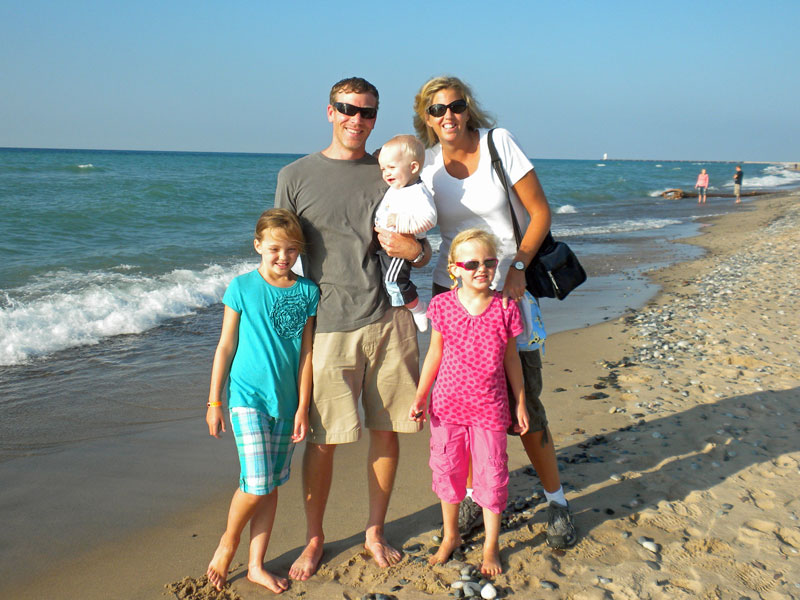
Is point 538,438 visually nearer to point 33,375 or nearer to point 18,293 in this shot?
point 33,375

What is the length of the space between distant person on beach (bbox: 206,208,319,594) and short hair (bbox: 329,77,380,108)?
646 mm

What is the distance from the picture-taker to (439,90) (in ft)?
10.3

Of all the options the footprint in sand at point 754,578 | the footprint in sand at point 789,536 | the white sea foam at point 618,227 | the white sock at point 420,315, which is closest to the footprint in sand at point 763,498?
the footprint in sand at point 789,536

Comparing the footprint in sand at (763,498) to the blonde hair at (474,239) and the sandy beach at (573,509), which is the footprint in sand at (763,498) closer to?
the sandy beach at (573,509)

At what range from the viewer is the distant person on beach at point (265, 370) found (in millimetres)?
2977

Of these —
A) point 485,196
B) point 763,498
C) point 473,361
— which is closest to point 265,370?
point 473,361

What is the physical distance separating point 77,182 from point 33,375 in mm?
25271

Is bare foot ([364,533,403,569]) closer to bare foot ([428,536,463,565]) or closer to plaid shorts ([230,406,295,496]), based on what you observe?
bare foot ([428,536,463,565])

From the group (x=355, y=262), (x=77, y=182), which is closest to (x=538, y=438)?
(x=355, y=262)

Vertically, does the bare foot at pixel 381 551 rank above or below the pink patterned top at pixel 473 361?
below

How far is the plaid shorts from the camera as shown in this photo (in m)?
2.96

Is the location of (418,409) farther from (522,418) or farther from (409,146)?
(409,146)

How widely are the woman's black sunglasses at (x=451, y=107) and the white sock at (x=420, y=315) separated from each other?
938mm

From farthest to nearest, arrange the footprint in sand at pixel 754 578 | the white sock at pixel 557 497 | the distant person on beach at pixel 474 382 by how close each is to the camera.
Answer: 1. the white sock at pixel 557 497
2. the distant person on beach at pixel 474 382
3. the footprint in sand at pixel 754 578
